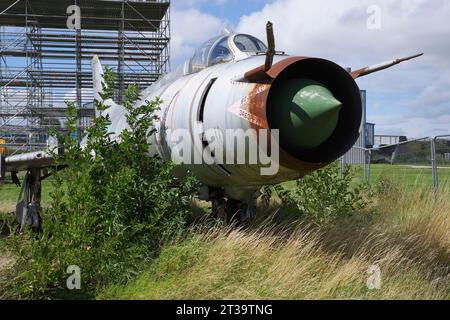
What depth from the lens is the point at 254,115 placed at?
183 inches

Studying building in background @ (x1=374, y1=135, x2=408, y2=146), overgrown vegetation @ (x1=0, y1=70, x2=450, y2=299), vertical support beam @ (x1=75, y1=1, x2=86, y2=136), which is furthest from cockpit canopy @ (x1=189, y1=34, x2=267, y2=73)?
building in background @ (x1=374, y1=135, x2=408, y2=146)

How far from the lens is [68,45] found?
27.6m

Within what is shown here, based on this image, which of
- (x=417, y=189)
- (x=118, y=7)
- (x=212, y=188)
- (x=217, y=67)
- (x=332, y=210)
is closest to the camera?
(x=217, y=67)

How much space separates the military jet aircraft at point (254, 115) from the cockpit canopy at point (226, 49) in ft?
0.04

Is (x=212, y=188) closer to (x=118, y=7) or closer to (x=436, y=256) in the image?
(x=436, y=256)

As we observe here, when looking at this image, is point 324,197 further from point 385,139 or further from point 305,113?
point 385,139

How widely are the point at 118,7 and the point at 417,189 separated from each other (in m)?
20.8

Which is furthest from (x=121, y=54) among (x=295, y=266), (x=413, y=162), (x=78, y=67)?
(x=295, y=266)

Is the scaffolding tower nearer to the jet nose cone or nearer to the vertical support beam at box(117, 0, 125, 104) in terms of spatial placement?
the vertical support beam at box(117, 0, 125, 104)

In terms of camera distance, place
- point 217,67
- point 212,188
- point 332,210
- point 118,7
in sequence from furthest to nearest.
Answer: point 118,7 → point 332,210 → point 212,188 → point 217,67

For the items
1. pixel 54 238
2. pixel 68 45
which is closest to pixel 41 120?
pixel 68 45

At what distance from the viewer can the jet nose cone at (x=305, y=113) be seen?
4523mm

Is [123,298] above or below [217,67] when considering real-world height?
below

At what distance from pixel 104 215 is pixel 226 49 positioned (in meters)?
2.36
